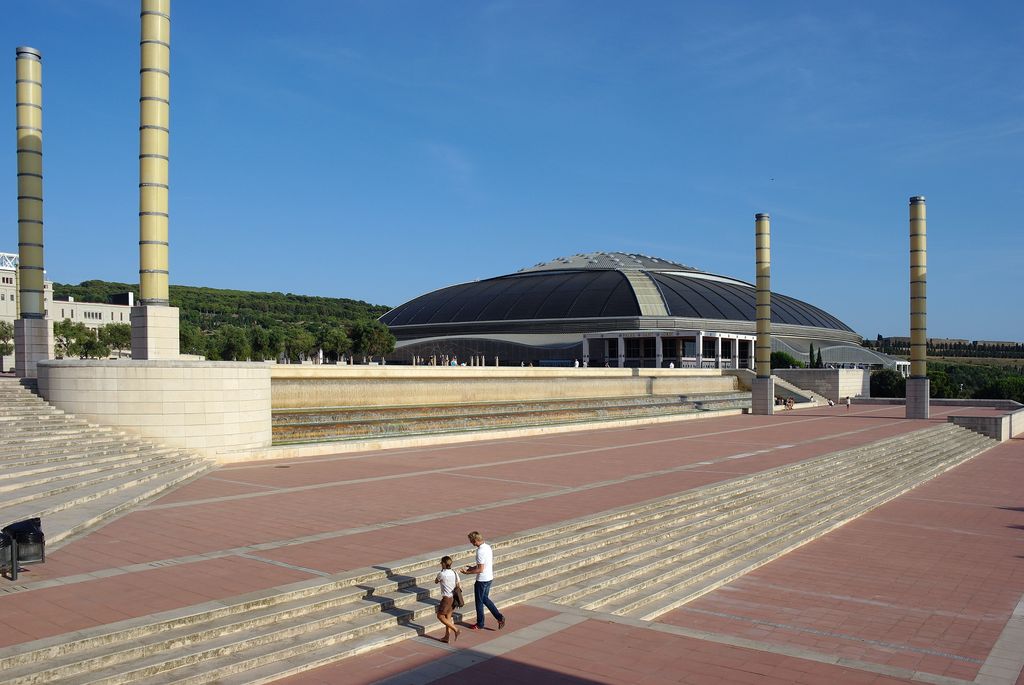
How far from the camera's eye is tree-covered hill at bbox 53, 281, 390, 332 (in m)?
123

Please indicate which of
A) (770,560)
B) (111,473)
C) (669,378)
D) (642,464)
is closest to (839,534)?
(770,560)

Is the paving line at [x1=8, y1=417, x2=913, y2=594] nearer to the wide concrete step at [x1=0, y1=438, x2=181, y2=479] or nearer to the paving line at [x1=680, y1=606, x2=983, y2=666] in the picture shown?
the paving line at [x1=680, y1=606, x2=983, y2=666]

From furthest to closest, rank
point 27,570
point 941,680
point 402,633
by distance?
point 27,570
point 402,633
point 941,680

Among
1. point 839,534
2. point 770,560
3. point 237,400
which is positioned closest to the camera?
point 770,560

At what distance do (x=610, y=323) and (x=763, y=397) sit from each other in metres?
25.9

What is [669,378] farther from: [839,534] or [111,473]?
[111,473]

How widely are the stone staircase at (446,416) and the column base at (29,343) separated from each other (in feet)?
25.7

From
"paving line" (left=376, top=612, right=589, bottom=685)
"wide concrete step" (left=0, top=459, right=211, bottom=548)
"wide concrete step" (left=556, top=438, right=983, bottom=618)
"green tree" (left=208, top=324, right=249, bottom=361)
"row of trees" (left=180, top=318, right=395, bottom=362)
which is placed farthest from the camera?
"row of trees" (left=180, top=318, right=395, bottom=362)

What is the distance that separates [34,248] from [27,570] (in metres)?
20.5

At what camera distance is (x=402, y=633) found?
31.8ft

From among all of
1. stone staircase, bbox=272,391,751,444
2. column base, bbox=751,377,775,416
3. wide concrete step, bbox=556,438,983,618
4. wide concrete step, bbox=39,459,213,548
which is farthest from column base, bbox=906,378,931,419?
wide concrete step, bbox=39,459,213,548

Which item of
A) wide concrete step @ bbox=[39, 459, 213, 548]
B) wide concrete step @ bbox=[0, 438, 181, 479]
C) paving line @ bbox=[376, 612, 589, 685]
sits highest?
wide concrete step @ bbox=[0, 438, 181, 479]

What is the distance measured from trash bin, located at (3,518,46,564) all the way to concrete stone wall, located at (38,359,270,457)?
11672 millimetres

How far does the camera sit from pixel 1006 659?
975 cm
